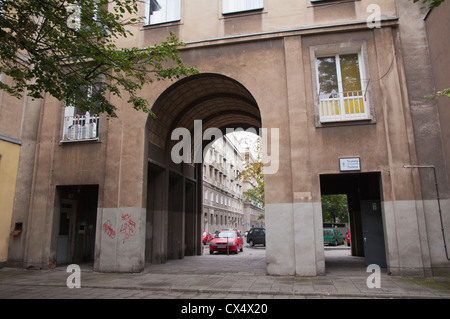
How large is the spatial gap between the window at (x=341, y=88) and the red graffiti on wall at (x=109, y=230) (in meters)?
8.02

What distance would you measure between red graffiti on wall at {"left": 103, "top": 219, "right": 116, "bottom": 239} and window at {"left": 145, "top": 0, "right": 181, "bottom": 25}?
7.82 m

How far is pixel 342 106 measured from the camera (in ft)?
35.3

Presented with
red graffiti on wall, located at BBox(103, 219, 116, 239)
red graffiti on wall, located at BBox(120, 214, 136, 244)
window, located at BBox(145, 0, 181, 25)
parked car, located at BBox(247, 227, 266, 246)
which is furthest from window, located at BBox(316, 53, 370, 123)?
parked car, located at BBox(247, 227, 266, 246)

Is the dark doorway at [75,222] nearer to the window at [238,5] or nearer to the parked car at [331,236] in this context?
the window at [238,5]

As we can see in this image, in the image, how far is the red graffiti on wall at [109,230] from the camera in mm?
11258

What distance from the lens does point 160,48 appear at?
868 centimetres

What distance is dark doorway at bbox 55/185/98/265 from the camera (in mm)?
13250

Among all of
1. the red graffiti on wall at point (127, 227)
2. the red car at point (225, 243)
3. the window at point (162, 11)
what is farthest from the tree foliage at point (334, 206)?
the red graffiti on wall at point (127, 227)

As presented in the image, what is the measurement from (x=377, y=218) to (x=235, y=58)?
7.78 meters

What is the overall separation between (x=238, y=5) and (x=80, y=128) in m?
7.62

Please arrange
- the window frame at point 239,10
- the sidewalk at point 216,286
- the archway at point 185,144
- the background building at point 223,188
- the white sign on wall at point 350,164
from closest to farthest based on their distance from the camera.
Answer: the sidewalk at point 216,286 → the white sign on wall at point 350,164 → the window frame at point 239,10 → the archway at point 185,144 → the background building at point 223,188

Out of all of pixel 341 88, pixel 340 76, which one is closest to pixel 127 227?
pixel 341 88
